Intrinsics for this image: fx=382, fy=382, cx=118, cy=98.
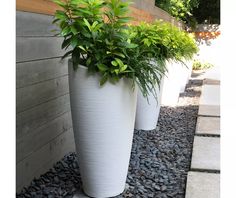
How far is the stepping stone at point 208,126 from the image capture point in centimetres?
388

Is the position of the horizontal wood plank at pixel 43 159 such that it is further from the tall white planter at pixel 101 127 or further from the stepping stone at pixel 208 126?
the stepping stone at pixel 208 126

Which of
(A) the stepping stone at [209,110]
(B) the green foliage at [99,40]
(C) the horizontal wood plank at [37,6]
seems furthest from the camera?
(A) the stepping stone at [209,110]

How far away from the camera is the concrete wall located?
220 cm

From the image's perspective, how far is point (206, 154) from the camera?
3.17m

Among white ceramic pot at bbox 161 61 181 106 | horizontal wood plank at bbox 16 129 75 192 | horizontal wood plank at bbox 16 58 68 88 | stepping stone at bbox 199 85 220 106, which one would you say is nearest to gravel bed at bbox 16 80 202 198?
horizontal wood plank at bbox 16 129 75 192

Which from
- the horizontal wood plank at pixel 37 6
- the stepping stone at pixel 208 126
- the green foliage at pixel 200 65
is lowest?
the stepping stone at pixel 208 126

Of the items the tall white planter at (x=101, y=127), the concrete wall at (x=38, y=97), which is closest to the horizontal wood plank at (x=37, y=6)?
the concrete wall at (x=38, y=97)

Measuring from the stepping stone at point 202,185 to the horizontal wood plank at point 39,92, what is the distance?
1.10m

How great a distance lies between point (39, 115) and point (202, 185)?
114cm

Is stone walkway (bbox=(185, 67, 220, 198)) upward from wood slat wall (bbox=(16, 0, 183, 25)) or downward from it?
downward

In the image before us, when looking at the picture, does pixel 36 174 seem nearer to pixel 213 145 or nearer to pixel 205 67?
pixel 213 145

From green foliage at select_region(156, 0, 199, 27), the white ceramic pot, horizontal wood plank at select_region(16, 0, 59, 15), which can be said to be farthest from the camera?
green foliage at select_region(156, 0, 199, 27)

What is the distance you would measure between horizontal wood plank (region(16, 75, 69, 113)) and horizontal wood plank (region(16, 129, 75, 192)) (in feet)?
1.06

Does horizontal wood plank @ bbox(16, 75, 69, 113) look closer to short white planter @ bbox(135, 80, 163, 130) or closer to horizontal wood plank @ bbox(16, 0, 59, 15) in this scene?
horizontal wood plank @ bbox(16, 0, 59, 15)
